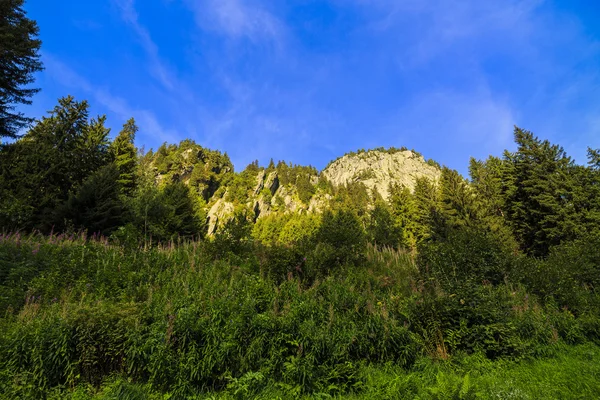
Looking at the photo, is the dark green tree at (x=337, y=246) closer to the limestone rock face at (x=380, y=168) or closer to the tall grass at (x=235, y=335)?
the tall grass at (x=235, y=335)

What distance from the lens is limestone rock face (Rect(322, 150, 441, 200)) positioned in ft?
453

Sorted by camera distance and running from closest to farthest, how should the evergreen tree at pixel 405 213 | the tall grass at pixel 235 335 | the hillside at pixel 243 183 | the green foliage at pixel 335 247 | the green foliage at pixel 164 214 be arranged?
the tall grass at pixel 235 335, the green foliage at pixel 335 247, the green foliage at pixel 164 214, the evergreen tree at pixel 405 213, the hillside at pixel 243 183

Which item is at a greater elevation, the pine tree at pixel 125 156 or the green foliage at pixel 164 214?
the pine tree at pixel 125 156

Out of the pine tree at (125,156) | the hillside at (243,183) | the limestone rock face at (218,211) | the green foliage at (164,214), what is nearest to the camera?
the green foliage at (164,214)

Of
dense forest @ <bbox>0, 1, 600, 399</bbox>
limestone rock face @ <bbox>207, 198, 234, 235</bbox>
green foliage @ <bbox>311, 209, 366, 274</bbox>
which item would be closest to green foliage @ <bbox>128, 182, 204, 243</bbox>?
dense forest @ <bbox>0, 1, 600, 399</bbox>

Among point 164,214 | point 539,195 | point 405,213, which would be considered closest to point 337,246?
point 164,214

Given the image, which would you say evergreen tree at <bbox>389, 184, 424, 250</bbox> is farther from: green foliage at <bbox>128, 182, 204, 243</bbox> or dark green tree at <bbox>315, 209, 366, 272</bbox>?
dark green tree at <bbox>315, 209, 366, 272</bbox>

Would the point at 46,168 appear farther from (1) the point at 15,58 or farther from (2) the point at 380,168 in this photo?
(2) the point at 380,168

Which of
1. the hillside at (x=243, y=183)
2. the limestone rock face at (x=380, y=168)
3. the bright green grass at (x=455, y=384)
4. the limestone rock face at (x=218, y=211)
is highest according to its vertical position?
the limestone rock face at (x=380, y=168)

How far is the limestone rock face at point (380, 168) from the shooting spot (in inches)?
5433

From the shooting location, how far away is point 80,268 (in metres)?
6.97

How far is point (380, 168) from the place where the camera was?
148 meters

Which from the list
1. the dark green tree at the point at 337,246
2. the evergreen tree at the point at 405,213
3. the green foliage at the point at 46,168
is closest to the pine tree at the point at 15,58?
the green foliage at the point at 46,168

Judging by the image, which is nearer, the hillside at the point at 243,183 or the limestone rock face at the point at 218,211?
the limestone rock face at the point at 218,211
